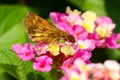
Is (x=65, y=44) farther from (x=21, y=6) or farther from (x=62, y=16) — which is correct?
(x=21, y=6)

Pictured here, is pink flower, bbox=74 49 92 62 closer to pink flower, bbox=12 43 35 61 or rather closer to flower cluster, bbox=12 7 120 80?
flower cluster, bbox=12 7 120 80

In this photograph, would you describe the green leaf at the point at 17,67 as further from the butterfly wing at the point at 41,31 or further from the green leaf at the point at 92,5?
the green leaf at the point at 92,5

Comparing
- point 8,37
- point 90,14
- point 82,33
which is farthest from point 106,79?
point 8,37

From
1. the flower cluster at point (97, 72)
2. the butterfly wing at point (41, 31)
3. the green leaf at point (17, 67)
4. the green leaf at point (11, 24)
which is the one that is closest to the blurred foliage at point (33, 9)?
the green leaf at point (11, 24)

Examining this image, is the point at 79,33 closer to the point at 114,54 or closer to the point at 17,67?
the point at 17,67

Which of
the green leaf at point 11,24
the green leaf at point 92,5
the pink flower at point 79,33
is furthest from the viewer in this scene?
the green leaf at point 92,5

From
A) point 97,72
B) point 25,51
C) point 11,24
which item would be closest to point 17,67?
point 25,51
